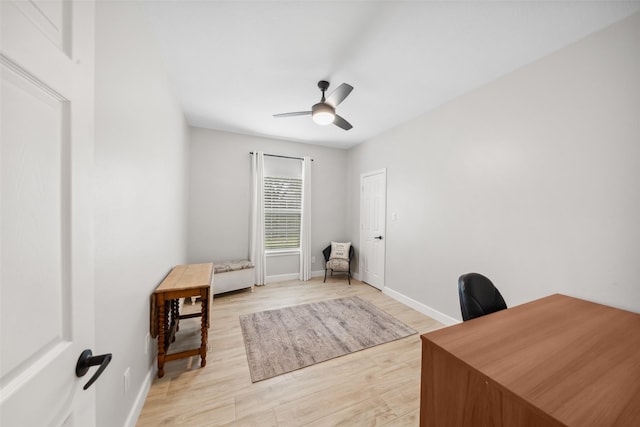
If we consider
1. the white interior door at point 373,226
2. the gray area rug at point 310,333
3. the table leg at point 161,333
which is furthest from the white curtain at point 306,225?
the table leg at point 161,333

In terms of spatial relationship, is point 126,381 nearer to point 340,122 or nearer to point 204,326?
point 204,326

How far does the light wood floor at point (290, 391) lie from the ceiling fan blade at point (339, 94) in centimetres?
256

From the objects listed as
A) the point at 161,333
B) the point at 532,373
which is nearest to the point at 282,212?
the point at 161,333

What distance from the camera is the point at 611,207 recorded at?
5.29 feet

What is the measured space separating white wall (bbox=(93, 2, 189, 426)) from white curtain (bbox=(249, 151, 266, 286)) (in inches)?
77.6

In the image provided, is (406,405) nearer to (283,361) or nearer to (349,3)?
(283,361)

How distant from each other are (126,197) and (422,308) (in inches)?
134

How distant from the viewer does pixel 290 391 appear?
1.71 metres

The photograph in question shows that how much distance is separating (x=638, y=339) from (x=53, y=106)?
102 inches

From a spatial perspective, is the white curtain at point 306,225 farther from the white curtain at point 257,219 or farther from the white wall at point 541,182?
the white wall at point 541,182

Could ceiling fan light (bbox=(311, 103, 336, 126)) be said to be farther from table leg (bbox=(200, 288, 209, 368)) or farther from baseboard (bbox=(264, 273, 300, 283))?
baseboard (bbox=(264, 273, 300, 283))

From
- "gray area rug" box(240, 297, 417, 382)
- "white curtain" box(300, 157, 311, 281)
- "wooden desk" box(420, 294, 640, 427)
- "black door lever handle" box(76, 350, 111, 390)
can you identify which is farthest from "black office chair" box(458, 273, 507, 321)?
"white curtain" box(300, 157, 311, 281)

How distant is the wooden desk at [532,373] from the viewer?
75 centimetres

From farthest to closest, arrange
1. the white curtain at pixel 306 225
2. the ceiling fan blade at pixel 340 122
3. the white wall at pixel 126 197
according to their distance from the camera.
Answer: the white curtain at pixel 306 225 → the ceiling fan blade at pixel 340 122 → the white wall at pixel 126 197
